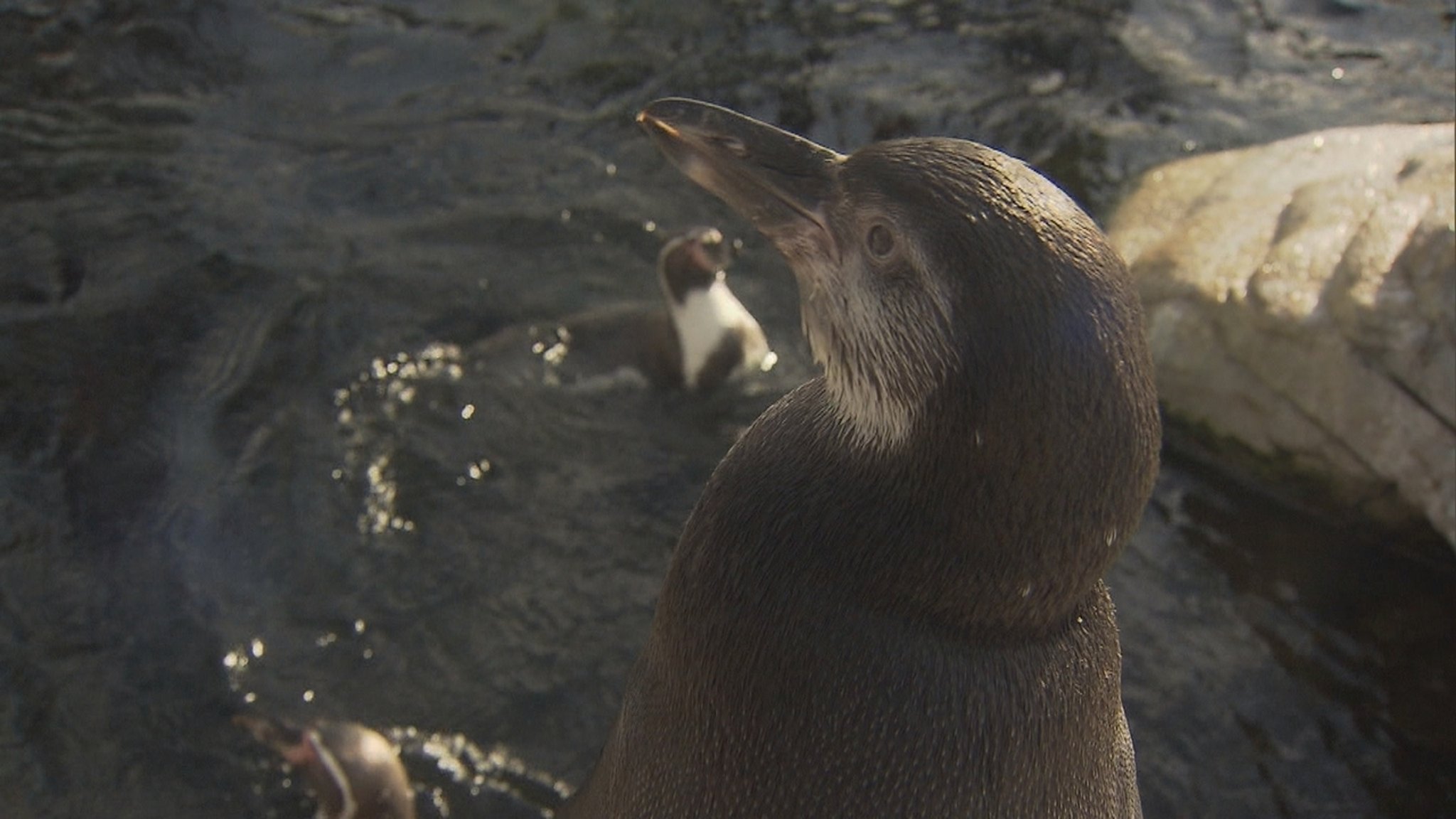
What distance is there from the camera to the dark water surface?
4.71 meters

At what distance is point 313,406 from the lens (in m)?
5.77

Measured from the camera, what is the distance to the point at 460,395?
237 inches

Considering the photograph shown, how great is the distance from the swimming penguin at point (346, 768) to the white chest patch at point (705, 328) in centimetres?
→ 242

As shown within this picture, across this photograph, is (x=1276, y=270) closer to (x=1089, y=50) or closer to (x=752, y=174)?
(x=1089, y=50)

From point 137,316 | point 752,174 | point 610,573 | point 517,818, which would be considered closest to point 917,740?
point 752,174

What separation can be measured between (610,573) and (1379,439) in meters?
2.82

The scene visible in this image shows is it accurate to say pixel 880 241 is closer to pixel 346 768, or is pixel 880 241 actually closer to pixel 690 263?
pixel 346 768

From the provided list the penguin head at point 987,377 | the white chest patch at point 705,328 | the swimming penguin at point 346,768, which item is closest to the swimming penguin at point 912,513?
the penguin head at point 987,377

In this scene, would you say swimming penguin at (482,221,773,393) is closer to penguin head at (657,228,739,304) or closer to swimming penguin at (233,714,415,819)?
penguin head at (657,228,739,304)

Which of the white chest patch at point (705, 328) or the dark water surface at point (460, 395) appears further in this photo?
the white chest patch at point (705, 328)

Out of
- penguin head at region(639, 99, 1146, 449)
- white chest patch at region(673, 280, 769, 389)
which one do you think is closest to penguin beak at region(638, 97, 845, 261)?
penguin head at region(639, 99, 1146, 449)

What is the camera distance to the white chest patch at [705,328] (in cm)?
632

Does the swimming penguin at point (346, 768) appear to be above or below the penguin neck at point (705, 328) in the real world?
below

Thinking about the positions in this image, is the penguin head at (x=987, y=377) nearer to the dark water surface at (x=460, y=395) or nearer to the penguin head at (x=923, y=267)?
the penguin head at (x=923, y=267)
